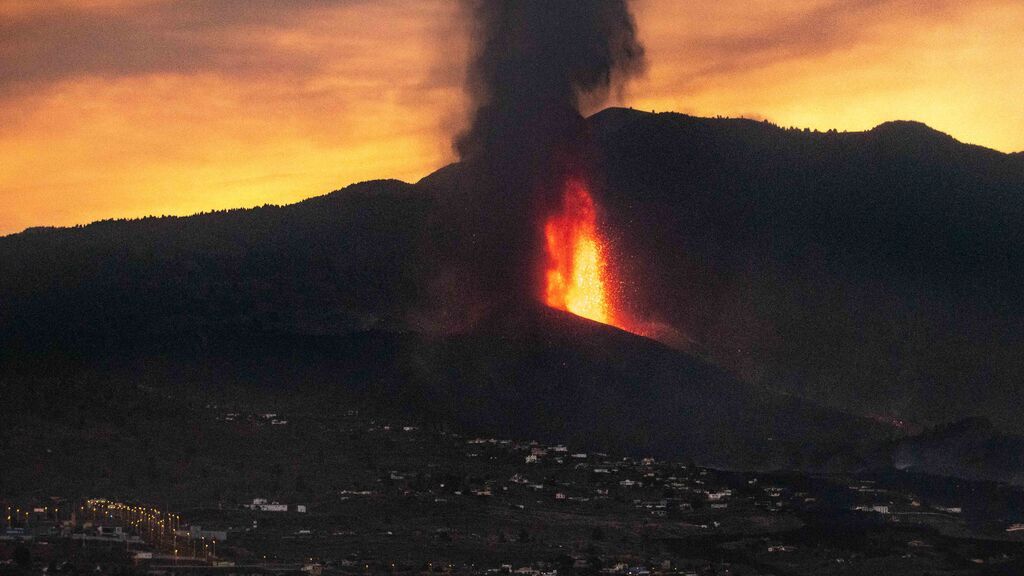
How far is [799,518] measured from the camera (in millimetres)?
181000

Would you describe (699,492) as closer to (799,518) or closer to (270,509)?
(799,518)

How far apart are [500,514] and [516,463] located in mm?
17900

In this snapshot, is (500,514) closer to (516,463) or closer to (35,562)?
(516,463)

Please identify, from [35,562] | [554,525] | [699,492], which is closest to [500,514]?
[554,525]

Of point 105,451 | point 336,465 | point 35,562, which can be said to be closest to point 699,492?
point 336,465

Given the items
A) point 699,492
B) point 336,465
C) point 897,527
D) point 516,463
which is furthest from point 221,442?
point 897,527

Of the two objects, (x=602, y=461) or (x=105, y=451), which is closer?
(x=105, y=451)

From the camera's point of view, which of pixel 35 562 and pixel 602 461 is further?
pixel 602 461

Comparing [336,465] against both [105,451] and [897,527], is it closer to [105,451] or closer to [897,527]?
[105,451]

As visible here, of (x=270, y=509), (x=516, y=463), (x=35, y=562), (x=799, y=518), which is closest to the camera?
(x=35, y=562)

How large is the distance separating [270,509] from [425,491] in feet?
45.5

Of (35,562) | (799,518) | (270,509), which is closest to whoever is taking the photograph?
(35,562)

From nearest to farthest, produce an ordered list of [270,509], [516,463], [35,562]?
1. [35,562]
2. [270,509]
3. [516,463]

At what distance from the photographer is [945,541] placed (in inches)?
6850
